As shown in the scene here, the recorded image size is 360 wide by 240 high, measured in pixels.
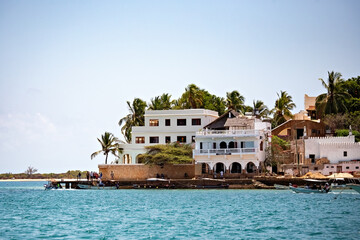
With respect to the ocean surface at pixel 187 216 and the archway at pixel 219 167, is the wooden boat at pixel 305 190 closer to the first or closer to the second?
the ocean surface at pixel 187 216

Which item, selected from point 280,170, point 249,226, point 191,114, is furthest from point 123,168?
point 249,226

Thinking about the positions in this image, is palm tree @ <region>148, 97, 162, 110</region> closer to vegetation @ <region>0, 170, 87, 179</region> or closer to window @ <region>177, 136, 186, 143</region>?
window @ <region>177, 136, 186, 143</region>

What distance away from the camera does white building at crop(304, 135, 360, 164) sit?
2832 inches

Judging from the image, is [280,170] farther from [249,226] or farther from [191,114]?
[249,226]

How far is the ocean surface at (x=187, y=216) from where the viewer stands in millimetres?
33875

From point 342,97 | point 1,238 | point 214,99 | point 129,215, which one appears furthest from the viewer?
point 214,99

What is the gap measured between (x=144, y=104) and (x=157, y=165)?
15.6 metres

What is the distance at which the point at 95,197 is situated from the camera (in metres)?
61.3

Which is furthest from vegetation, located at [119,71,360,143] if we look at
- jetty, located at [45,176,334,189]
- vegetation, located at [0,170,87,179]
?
vegetation, located at [0,170,87,179]

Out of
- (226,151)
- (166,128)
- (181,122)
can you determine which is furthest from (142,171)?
(226,151)

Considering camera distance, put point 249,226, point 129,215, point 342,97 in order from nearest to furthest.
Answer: point 249,226, point 129,215, point 342,97

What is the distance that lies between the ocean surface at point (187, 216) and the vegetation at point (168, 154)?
1028 cm

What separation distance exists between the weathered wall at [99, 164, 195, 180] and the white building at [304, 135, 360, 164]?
13412mm

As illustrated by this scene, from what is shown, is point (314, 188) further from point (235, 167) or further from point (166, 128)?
point (166, 128)
